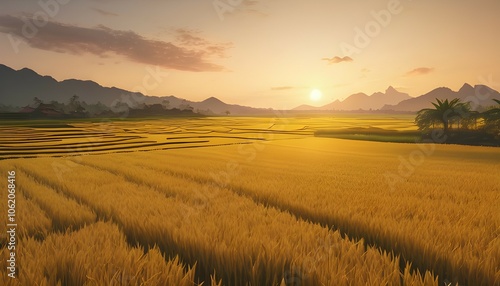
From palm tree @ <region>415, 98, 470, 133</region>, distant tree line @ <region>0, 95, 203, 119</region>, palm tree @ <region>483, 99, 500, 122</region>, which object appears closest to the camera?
palm tree @ <region>483, 99, 500, 122</region>

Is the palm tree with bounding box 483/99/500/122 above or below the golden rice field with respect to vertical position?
above

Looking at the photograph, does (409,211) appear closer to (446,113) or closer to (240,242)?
(240,242)

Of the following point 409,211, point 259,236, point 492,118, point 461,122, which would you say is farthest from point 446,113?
point 259,236

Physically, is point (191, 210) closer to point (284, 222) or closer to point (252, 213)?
point (252, 213)

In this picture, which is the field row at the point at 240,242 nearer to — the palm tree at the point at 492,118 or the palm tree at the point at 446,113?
the palm tree at the point at 492,118

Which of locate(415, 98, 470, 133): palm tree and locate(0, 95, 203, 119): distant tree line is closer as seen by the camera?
locate(415, 98, 470, 133): palm tree

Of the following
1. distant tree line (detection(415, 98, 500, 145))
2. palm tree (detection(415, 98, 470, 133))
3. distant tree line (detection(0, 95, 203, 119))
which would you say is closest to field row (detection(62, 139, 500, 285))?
distant tree line (detection(415, 98, 500, 145))

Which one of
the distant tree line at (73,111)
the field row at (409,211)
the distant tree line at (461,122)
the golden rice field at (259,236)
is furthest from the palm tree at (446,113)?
the distant tree line at (73,111)

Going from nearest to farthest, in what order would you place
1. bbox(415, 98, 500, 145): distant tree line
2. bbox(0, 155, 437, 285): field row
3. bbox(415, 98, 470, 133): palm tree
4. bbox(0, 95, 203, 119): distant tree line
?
bbox(0, 155, 437, 285): field row
bbox(415, 98, 500, 145): distant tree line
bbox(415, 98, 470, 133): palm tree
bbox(0, 95, 203, 119): distant tree line

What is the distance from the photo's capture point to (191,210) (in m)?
6.26

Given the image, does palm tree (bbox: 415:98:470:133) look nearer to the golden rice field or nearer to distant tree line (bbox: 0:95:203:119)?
the golden rice field

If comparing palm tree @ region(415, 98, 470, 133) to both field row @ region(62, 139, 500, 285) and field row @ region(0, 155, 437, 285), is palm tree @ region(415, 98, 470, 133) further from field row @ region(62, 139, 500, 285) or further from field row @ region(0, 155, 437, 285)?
field row @ region(0, 155, 437, 285)

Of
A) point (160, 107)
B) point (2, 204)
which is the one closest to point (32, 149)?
point (2, 204)

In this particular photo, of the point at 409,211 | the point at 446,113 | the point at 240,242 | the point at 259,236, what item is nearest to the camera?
the point at 240,242
